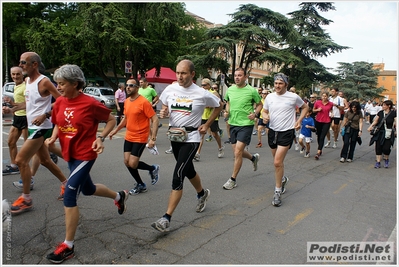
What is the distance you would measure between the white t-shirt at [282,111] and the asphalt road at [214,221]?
3.72ft

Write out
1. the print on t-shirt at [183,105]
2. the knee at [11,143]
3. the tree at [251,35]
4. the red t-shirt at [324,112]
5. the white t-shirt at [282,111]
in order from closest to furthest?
the print on t-shirt at [183,105] → the white t-shirt at [282,111] → the knee at [11,143] → the red t-shirt at [324,112] → the tree at [251,35]

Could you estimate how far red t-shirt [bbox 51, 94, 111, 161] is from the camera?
10.2 ft

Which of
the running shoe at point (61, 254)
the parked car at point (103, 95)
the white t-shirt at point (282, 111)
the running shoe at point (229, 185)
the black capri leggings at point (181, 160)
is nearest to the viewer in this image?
the running shoe at point (61, 254)

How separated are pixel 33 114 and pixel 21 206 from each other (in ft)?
3.80

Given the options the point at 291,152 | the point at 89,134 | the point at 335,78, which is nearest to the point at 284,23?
the point at 335,78

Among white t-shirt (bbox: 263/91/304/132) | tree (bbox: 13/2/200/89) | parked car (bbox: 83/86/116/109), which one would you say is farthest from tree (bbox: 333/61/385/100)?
white t-shirt (bbox: 263/91/304/132)

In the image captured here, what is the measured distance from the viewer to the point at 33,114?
4.24 m

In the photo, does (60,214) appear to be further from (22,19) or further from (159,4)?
(22,19)

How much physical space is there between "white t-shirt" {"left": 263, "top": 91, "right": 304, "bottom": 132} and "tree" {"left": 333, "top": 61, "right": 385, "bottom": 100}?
42723 mm

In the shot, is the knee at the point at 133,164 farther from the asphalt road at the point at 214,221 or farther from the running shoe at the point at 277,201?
the running shoe at the point at 277,201

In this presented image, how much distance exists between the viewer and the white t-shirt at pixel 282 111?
16.3ft

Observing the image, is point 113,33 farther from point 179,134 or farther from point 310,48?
point 310,48

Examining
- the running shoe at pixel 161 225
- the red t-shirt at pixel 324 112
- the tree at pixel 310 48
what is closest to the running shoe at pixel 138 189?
the running shoe at pixel 161 225

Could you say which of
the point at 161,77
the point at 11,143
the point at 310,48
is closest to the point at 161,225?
the point at 11,143
